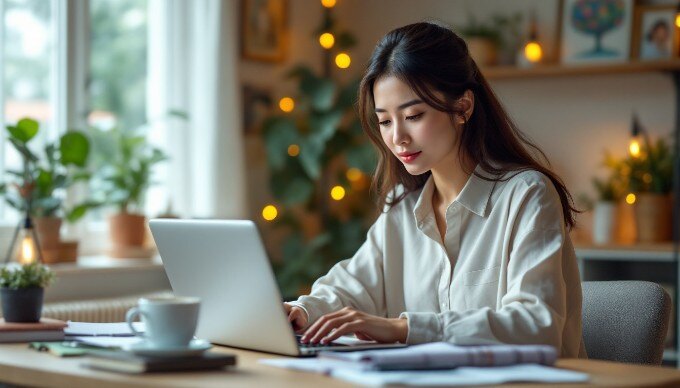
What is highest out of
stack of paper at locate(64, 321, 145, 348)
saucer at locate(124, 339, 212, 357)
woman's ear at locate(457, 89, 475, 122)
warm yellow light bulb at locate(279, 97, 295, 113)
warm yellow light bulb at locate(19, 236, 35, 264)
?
warm yellow light bulb at locate(279, 97, 295, 113)

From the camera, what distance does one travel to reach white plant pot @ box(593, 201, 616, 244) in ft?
13.6

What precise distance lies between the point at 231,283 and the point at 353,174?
3165mm

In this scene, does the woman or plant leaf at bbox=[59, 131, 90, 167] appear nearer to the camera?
the woman

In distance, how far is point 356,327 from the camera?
159 cm

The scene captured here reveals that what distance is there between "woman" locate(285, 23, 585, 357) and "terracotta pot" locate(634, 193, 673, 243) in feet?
6.81

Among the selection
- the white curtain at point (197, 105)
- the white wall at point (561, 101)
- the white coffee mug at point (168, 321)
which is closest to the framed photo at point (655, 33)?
the white wall at point (561, 101)

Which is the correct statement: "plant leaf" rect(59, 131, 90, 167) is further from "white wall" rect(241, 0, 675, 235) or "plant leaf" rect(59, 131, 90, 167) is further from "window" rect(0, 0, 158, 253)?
"white wall" rect(241, 0, 675, 235)

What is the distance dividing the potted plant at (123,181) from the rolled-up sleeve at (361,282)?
1.77 m

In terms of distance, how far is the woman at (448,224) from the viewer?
64.3 inches

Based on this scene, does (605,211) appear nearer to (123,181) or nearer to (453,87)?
(123,181)

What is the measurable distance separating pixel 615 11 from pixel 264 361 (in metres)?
3.15

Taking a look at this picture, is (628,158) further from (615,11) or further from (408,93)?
(408,93)

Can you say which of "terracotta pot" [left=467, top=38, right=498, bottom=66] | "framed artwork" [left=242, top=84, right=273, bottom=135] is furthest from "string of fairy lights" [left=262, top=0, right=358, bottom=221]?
"terracotta pot" [left=467, top=38, right=498, bottom=66]

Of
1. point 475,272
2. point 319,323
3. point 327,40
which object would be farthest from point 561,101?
point 319,323
